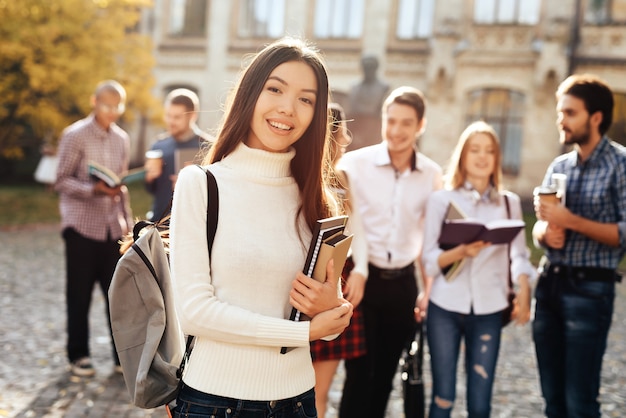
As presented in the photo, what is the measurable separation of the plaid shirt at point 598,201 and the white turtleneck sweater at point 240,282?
2262 millimetres

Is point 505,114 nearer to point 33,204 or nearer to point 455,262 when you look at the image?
point 33,204

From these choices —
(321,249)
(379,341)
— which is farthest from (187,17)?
(321,249)

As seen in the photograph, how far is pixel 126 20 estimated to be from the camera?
19016mm

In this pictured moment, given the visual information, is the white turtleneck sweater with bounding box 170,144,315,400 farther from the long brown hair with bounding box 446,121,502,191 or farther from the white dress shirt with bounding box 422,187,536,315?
the long brown hair with bounding box 446,121,502,191

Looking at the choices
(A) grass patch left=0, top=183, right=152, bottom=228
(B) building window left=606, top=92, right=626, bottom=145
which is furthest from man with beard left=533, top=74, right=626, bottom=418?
(B) building window left=606, top=92, right=626, bottom=145

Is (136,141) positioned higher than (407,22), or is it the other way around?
(407,22)

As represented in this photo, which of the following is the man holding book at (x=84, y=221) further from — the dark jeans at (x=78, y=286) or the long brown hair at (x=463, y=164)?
the long brown hair at (x=463, y=164)

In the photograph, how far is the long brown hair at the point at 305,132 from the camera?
228 cm

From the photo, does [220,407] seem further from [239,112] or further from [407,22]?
[407,22]

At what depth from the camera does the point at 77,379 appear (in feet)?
17.8

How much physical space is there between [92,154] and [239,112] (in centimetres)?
379

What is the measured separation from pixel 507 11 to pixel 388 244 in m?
20.6

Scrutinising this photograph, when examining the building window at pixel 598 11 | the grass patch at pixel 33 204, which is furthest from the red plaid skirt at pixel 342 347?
the building window at pixel 598 11

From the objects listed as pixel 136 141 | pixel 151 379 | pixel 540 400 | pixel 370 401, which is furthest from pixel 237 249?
pixel 136 141
